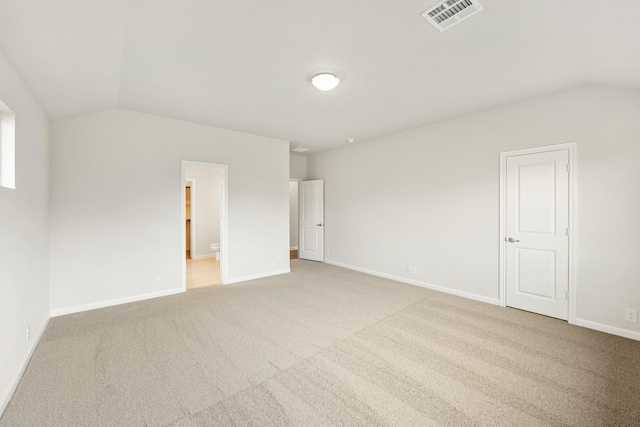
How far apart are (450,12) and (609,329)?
141 inches

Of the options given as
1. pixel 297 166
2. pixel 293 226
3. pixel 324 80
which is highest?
pixel 324 80

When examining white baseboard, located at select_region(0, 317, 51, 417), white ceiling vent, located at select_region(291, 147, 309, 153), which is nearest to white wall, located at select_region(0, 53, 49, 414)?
white baseboard, located at select_region(0, 317, 51, 417)

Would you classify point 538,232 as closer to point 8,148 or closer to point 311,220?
point 311,220

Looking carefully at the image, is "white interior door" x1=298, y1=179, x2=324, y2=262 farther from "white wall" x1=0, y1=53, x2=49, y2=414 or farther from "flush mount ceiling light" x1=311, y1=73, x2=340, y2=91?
"white wall" x1=0, y1=53, x2=49, y2=414

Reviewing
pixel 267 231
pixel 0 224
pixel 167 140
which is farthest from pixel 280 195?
pixel 0 224

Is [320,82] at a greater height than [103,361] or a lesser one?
greater

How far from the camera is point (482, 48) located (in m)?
2.29

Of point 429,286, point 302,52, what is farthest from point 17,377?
point 429,286

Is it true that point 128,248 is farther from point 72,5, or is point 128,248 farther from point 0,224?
point 72,5

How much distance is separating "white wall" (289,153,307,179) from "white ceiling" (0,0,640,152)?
3.14 m

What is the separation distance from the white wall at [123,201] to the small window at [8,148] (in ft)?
4.77

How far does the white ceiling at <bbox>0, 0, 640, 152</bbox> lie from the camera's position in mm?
1798

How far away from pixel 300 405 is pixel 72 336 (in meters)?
2.61

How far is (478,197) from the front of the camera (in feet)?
12.8
